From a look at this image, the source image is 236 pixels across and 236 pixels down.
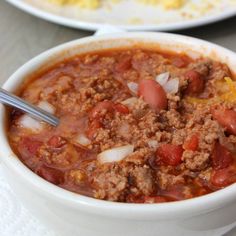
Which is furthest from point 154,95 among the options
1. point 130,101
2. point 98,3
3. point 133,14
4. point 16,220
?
point 98,3

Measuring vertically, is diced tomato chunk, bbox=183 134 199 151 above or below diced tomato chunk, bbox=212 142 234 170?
above

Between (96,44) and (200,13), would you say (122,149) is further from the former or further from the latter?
(200,13)

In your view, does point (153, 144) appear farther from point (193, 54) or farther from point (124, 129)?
point (193, 54)

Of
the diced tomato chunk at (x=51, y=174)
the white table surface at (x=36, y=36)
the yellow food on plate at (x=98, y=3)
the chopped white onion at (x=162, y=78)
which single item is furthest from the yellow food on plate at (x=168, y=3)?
the diced tomato chunk at (x=51, y=174)

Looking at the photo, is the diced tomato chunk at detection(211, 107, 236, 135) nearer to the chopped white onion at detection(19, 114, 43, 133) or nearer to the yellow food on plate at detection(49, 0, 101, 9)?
the chopped white onion at detection(19, 114, 43, 133)

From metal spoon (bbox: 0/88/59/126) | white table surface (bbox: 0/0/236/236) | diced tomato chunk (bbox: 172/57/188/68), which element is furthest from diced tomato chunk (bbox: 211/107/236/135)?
white table surface (bbox: 0/0/236/236)
